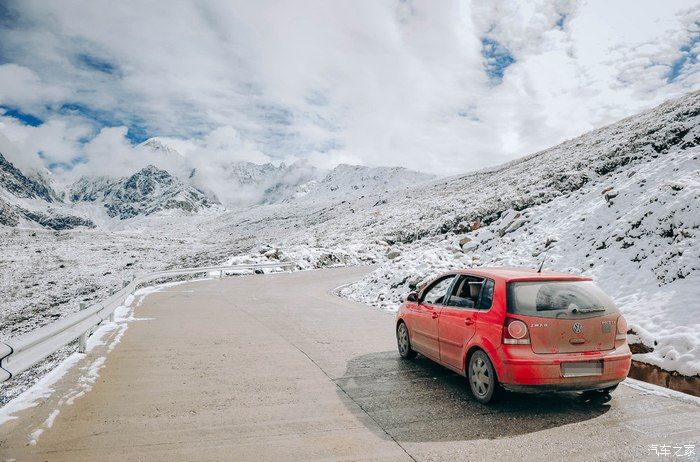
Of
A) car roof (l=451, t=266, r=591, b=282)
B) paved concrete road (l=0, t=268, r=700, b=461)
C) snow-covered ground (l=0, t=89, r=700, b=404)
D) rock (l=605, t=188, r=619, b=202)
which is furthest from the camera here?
rock (l=605, t=188, r=619, b=202)

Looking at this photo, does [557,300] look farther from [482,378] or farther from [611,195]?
[611,195]

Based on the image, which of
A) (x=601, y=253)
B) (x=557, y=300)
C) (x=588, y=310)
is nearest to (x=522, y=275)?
(x=557, y=300)

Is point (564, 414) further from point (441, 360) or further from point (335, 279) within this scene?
point (335, 279)

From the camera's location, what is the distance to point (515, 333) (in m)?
4.71

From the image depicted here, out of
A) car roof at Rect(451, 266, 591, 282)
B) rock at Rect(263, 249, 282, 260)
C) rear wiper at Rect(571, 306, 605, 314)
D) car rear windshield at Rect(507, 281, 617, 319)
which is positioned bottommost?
rear wiper at Rect(571, 306, 605, 314)

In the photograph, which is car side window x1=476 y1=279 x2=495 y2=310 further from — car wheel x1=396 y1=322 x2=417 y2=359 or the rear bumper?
car wheel x1=396 y1=322 x2=417 y2=359

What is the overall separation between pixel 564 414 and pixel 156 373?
5.27 meters

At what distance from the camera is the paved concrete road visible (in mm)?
3930

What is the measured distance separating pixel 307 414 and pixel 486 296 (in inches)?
96.0

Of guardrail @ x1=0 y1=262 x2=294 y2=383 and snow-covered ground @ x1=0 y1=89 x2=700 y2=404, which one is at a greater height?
snow-covered ground @ x1=0 y1=89 x2=700 y2=404

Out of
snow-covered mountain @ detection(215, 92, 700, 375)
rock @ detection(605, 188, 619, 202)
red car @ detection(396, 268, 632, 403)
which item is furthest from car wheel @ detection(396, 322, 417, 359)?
rock @ detection(605, 188, 619, 202)

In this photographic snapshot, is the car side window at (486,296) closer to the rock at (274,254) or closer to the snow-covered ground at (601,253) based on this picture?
the snow-covered ground at (601,253)

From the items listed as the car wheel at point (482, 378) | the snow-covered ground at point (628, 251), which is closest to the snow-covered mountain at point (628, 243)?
the snow-covered ground at point (628, 251)

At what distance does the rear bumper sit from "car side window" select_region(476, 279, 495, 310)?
1.91 feet
